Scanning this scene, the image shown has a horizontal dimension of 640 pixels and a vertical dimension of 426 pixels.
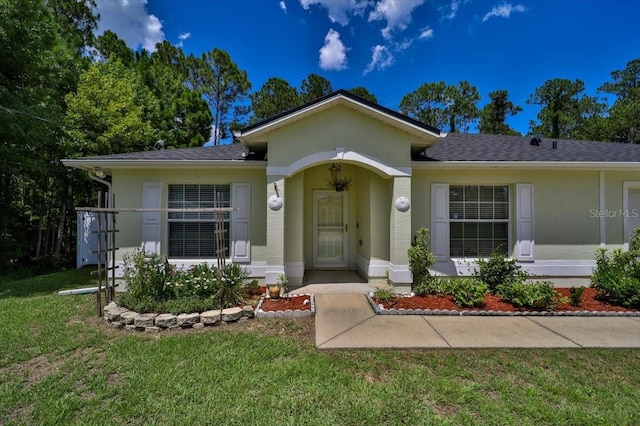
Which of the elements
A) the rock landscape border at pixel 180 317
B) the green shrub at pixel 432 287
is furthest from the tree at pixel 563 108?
Result: the rock landscape border at pixel 180 317

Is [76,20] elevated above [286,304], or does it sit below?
above

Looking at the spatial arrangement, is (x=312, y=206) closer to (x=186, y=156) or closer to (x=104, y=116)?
(x=186, y=156)

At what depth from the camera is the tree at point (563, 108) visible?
2347 centimetres

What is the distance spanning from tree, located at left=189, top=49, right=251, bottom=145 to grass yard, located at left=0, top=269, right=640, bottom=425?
19.1m

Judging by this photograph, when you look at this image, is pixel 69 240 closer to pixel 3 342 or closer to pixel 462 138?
pixel 3 342

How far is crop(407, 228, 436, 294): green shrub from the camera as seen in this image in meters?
6.43

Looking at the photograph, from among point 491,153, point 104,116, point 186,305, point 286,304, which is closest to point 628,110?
point 491,153

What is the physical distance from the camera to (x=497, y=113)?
24.2 meters

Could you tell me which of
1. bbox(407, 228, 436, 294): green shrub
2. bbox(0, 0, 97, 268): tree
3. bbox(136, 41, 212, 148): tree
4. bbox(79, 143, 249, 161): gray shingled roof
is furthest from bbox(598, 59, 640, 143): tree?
bbox(0, 0, 97, 268): tree

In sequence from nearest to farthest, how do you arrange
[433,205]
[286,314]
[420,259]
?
[286,314] < [420,259] < [433,205]

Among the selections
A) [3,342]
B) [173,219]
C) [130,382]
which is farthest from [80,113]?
[130,382]

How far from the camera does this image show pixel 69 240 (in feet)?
47.1

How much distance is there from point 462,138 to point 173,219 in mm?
9566

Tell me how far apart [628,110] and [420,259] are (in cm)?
2641
